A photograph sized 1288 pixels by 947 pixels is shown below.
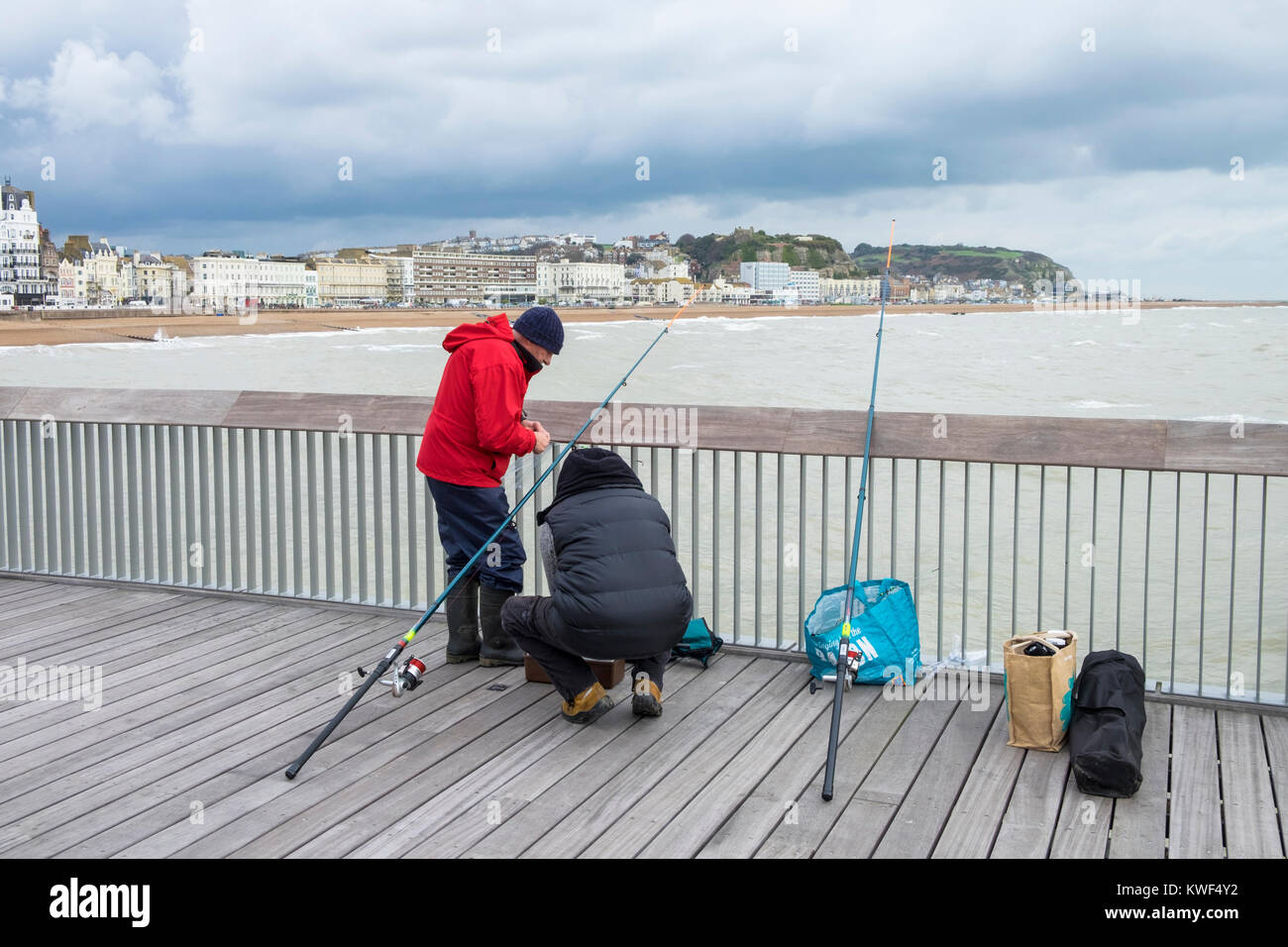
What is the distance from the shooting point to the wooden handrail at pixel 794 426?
11.6 feet

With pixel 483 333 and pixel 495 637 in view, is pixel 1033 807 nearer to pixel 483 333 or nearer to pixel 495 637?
pixel 495 637

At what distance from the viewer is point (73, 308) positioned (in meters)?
64.3

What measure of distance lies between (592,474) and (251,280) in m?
87.3

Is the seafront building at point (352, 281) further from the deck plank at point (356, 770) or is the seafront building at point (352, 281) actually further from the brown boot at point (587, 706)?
the brown boot at point (587, 706)

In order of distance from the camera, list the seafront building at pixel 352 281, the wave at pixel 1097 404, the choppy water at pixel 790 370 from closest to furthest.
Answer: the wave at pixel 1097 404
the choppy water at pixel 790 370
the seafront building at pixel 352 281

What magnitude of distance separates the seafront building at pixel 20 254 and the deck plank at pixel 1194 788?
6480 cm

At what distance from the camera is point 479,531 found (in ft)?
13.1

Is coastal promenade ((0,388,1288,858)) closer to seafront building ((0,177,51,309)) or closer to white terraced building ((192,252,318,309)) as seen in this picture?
seafront building ((0,177,51,309))
